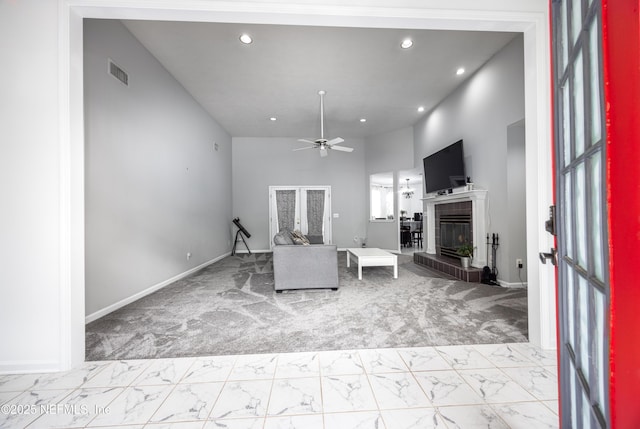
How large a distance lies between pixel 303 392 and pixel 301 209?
617cm

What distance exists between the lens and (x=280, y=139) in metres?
7.39

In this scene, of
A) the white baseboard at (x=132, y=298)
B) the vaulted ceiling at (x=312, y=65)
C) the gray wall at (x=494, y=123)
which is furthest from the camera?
the gray wall at (x=494, y=123)

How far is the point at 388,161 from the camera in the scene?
6.82 m

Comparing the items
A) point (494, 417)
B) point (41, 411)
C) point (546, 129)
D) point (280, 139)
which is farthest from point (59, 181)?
point (280, 139)

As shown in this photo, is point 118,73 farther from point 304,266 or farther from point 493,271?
point 493,271

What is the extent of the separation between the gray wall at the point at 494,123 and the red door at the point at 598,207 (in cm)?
320

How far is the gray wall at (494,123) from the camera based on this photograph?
3292mm

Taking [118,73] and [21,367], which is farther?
[118,73]

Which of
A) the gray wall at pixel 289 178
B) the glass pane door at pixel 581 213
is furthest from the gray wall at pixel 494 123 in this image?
the gray wall at pixel 289 178

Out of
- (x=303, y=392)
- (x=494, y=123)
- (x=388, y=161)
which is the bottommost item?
(x=303, y=392)

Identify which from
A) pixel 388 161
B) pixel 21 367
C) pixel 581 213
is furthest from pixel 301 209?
pixel 581 213

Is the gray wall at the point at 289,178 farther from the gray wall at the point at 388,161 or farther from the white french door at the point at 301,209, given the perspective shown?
the gray wall at the point at 388,161

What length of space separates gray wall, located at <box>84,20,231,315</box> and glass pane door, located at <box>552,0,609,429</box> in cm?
339

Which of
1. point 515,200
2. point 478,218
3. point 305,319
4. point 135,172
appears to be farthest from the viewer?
point 478,218
